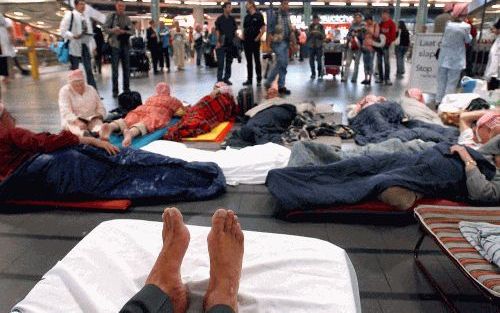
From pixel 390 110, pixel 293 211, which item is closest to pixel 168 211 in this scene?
pixel 293 211

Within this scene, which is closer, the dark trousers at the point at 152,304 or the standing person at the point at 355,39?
the dark trousers at the point at 152,304

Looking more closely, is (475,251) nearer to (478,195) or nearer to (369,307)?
(369,307)

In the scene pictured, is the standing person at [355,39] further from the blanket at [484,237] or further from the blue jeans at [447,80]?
the blanket at [484,237]

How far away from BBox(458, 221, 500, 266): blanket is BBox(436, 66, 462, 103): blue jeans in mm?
4672

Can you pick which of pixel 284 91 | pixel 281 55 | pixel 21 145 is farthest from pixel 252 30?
pixel 21 145

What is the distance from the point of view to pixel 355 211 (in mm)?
2529

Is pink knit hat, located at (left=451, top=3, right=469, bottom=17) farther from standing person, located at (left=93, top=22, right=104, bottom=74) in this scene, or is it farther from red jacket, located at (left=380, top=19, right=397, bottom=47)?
standing person, located at (left=93, top=22, right=104, bottom=74)

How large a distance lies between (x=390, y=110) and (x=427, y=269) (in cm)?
275

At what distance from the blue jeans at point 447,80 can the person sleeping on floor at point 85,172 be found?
4620mm

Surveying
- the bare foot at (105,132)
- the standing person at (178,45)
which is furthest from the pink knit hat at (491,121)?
the standing person at (178,45)

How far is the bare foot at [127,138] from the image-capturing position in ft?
12.7

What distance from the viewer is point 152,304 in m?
1.15

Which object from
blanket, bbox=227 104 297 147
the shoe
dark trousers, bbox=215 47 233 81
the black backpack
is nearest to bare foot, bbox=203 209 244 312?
blanket, bbox=227 104 297 147

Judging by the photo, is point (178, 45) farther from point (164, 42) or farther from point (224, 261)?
point (224, 261)
